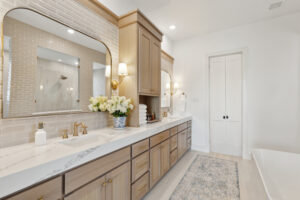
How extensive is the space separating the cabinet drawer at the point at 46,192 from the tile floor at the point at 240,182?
4.32ft

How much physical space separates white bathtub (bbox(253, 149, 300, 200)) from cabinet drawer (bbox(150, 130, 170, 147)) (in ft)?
4.14

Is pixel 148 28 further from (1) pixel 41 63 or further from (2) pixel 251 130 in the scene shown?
(2) pixel 251 130

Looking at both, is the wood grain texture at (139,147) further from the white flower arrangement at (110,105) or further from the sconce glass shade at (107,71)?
the sconce glass shade at (107,71)

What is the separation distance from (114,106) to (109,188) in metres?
0.89

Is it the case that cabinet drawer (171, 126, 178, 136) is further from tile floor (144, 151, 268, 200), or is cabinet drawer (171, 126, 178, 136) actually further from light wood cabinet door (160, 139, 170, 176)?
tile floor (144, 151, 268, 200)

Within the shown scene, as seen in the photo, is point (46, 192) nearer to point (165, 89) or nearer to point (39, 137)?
point (39, 137)

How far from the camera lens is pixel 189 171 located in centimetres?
252

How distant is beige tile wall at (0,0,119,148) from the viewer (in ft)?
3.74

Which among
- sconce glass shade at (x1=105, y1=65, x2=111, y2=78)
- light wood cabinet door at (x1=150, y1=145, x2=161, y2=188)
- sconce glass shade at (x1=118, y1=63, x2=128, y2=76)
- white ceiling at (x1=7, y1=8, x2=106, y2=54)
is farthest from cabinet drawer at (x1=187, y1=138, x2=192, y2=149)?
white ceiling at (x1=7, y1=8, x2=106, y2=54)

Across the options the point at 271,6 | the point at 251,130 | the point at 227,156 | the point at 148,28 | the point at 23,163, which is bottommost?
the point at 227,156

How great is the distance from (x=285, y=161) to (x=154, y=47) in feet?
9.06

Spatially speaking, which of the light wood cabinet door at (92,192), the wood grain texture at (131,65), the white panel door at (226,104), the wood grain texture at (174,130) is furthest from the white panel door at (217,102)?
the light wood cabinet door at (92,192)

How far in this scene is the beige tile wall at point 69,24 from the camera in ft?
3.74

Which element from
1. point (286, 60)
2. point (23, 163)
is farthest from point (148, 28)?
point (286, 60)
